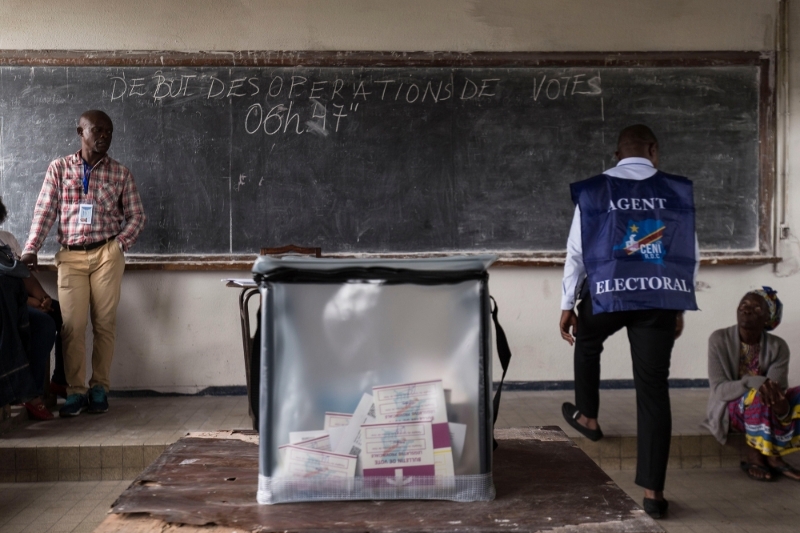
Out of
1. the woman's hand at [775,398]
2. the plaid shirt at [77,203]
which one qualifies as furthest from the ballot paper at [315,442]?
the plaid shirt at [77,203]

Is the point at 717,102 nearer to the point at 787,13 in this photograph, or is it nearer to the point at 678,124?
the point at 678,124

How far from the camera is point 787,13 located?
448 cm

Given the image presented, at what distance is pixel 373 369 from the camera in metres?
0.97

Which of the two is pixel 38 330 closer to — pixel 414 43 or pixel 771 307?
pixel 414 43

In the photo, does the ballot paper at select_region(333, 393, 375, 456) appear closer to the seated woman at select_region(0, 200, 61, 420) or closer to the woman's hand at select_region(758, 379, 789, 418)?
the woman's hand at select_region(758, 379, 789, 418)

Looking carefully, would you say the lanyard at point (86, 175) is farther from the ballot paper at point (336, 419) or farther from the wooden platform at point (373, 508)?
the ballot paper at point (336, 419)

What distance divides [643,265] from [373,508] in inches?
73.5

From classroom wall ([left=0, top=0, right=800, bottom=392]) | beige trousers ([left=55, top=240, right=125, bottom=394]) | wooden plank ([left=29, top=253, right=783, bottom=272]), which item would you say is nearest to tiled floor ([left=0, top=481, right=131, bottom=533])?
beige trousers ([left=55, top=240, right=125, bottom=394])

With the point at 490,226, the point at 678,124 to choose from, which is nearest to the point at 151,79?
the point at 490,226

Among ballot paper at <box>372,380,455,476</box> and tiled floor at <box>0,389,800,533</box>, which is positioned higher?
ballot paper at <box>372,380,455,476</box>

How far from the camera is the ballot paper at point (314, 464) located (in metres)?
0.97

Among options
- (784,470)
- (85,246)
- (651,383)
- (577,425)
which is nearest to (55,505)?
(85,246)

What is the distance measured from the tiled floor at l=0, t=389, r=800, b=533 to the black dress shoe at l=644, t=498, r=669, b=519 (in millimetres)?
35

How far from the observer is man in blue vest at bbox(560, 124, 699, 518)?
257 centimetres
